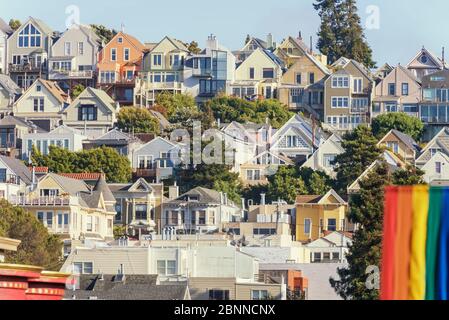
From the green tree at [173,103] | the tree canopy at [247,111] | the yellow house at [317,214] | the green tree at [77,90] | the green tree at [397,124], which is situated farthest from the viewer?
the green tree at [77,90]

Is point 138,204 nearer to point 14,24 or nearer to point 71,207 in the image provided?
point 71,207

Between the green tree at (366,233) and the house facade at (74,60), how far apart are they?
72.2 metres

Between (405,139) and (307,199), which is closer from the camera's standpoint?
A: (307,199)

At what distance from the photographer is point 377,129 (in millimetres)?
120875

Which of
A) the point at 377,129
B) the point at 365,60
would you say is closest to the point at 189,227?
the point at 377,129

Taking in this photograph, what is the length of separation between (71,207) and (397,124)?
3231cm

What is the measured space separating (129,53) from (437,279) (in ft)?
417

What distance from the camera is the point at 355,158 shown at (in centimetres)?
10538

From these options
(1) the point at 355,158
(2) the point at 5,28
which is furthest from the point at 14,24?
(1) the point at 355,158

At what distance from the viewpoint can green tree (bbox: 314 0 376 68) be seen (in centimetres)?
15300

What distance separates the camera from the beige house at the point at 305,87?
5182 inches

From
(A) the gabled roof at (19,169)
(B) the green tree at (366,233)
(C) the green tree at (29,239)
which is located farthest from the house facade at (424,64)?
(B) the green tree at (366,233)

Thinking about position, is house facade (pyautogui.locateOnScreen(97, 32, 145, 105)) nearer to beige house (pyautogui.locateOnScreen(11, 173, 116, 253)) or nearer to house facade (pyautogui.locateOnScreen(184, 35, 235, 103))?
house facade (pyautogui.locateOnScreen(184, 35, 235, 103))

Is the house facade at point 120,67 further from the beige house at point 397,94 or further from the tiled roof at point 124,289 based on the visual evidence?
the tiled roof at point 124,289
